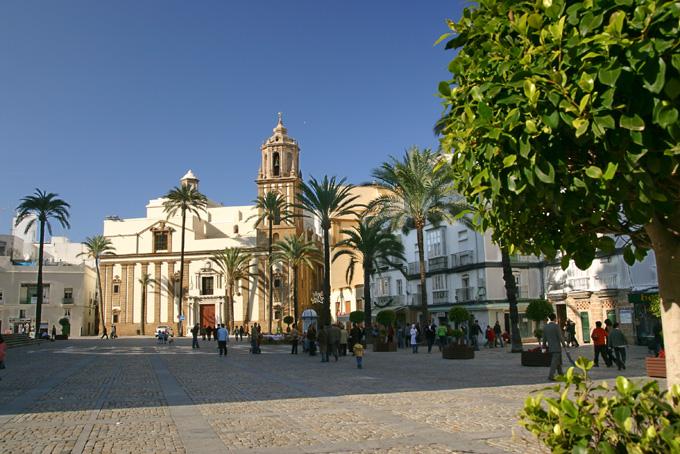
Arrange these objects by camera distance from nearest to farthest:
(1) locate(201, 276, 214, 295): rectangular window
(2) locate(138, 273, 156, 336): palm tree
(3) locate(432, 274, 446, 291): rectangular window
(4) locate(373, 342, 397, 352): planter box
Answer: (4) locate(373, 342, 397, 352): planter box
(3) locate(432, 274, 446, 291): rectangular window
(1) locate(201, 276, 214, 295): rectangular window
(2) locate(138, 273, 156, 336): palm tree

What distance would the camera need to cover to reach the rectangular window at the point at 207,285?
71812mm

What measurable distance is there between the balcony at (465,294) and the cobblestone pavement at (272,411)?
22698 millimetres

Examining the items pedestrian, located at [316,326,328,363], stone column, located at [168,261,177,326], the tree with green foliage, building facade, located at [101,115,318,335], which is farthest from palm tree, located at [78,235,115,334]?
the tree with green foliage

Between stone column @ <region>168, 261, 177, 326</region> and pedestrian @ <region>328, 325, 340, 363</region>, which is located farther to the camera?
stone column @ <region>168, 261, 177, 326</region>

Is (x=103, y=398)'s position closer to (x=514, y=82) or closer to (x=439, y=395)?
(x=439, y=395)

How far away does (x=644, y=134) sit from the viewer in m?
3.68

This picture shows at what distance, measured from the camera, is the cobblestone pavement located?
7.57 metres

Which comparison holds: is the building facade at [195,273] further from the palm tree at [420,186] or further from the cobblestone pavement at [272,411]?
the cobblestone pavement at [272,411]

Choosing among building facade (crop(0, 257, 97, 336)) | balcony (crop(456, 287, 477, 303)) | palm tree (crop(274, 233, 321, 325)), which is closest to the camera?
balcony (crop(456, 287, 477, 303))

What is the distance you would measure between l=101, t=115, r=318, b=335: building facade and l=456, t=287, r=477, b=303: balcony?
2996 cm

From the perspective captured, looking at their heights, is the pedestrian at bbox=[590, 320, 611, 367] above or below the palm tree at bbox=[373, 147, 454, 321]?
below

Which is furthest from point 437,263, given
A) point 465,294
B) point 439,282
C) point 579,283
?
point 579,283

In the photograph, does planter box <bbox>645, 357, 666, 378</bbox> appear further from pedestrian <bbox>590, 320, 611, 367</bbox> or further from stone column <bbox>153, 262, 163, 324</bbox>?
stone column <bbox>153, 262, 163, 324</bbox>

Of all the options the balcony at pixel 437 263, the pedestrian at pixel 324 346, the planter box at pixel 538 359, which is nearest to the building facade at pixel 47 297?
the balcony at pixel 437 263
